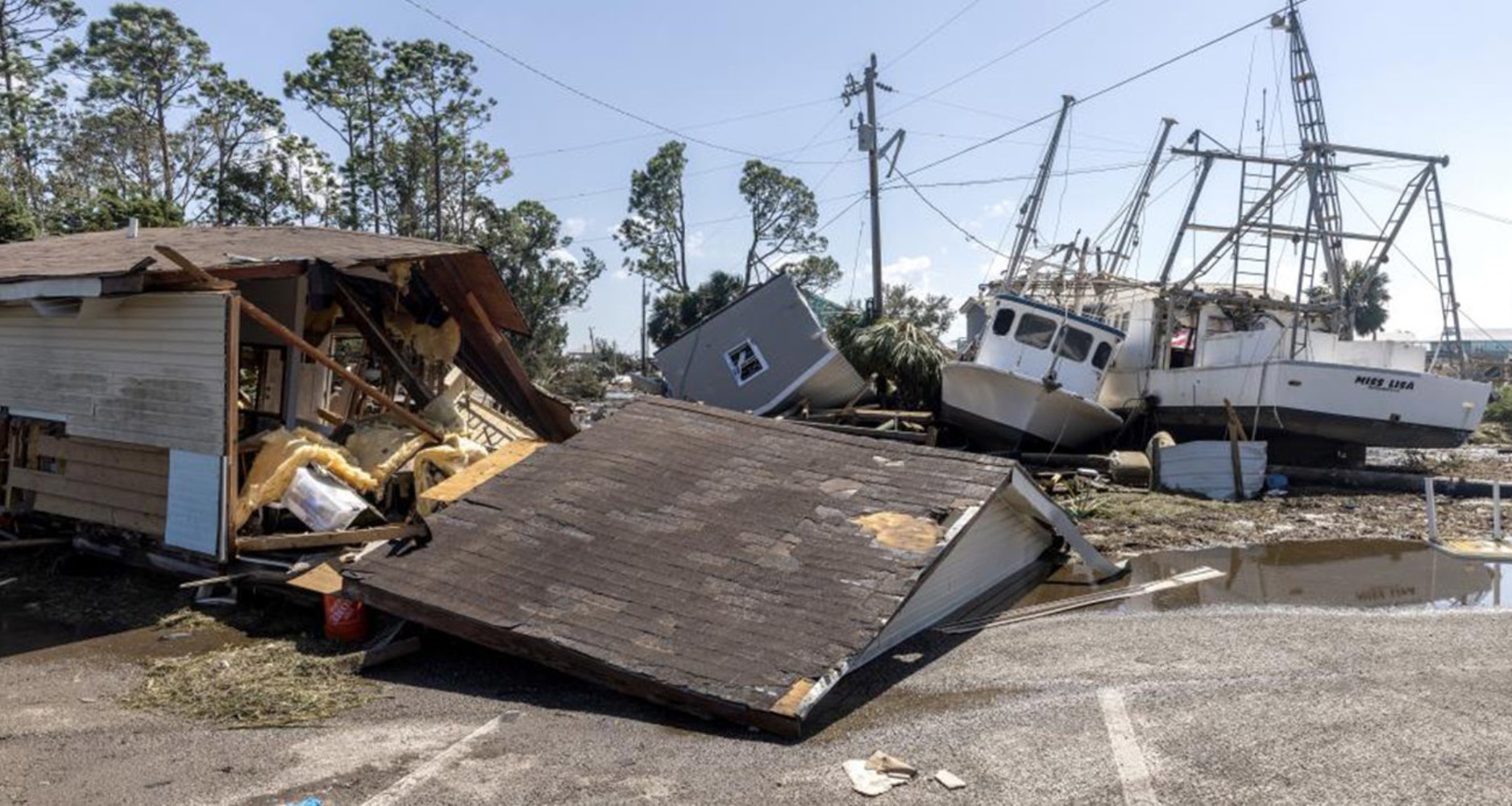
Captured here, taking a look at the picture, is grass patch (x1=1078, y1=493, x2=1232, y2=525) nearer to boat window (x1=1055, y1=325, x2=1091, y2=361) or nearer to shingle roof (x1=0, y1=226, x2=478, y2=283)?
boat window (x1=1055, y1=325, x2=1091, y2=361)

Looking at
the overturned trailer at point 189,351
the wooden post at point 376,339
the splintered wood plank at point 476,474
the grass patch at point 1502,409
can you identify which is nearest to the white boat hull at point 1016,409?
the overturned trailer at point 189,351

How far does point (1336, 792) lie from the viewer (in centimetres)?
468

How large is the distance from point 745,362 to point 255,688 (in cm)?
1557

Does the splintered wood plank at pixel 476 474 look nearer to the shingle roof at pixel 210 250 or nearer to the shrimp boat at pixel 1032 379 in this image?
the shingle roof at pixel 210 250

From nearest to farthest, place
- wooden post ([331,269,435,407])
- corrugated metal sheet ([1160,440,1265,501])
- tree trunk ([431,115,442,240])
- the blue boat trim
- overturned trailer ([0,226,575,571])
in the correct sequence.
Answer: overturned trailer ([0,226,575,571]) → wooden post ([331,269,435,407]) → corrugated metal sheet ([1160,440,1265,501]) → the blue boat trim → tree trunk ([431,115,442,240])

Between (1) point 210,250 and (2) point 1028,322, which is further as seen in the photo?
(2) point 1028,322

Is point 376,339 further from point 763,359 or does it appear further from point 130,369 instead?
point 763,359

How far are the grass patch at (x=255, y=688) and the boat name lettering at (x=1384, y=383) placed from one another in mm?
17984

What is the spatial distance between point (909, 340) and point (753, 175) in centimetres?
2563

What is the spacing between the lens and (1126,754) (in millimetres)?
5207

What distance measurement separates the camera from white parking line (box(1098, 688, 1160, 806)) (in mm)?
4693

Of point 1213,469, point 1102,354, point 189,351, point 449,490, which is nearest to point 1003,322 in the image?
point 1102,354

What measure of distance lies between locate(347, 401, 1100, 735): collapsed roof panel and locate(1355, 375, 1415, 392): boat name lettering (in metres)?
11.7

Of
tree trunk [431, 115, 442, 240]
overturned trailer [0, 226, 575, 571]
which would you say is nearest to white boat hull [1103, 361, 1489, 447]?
overturned trailer [0, 226, 575, 571]
